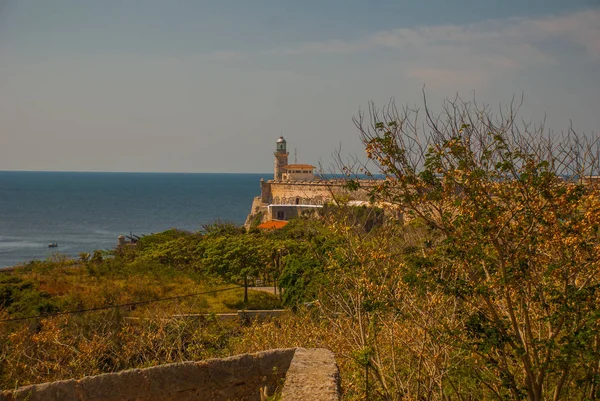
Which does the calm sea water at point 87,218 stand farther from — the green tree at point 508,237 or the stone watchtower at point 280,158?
the green tree at point 508,237

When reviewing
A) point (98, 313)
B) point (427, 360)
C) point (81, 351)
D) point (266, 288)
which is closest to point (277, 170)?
point (266, 288)

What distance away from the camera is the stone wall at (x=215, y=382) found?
517cm

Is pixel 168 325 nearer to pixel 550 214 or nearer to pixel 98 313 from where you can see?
pixel 98 313

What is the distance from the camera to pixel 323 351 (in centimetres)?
600

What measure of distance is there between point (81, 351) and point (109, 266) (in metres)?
14.3

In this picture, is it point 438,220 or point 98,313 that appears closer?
point 438,220

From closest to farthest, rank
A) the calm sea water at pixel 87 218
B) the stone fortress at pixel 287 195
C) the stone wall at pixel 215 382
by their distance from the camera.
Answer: the stone wall at pixel 215 382
the stone fortress at pixel 287 195
the calm sea water at pixel 87 218

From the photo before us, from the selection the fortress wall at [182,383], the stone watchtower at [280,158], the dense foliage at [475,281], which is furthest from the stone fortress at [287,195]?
the fortress wall at [182,383]

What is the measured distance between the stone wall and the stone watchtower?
70.8 m

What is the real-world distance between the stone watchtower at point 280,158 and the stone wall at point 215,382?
2788 inches

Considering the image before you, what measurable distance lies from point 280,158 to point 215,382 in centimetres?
7216

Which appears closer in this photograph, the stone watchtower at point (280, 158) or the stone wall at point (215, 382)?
the stone wall at point (215, 382)

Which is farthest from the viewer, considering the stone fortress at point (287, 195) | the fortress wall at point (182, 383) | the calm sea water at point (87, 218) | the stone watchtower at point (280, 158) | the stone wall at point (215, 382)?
the stone watchtower at point (280, 158)

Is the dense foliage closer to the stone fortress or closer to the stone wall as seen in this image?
the stone wall
